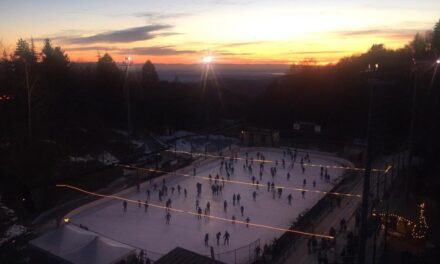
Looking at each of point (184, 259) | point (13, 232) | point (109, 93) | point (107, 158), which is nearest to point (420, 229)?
point (184, 259)

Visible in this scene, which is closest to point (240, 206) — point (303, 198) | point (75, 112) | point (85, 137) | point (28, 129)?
point (303, 198)

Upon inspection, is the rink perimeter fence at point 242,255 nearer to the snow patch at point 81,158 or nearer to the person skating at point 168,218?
the person skating at point 168,218

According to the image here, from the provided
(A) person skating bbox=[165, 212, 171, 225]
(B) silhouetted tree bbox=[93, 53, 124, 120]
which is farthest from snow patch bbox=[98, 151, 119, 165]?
(B) silhouetted tree bbox=[93, 53, 124, 120]

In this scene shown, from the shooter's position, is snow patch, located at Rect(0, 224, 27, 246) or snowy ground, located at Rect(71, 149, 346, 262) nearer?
snow patch, located at Rect(0, 224, 27, 246)

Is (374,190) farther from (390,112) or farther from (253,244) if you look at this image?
(390,112)

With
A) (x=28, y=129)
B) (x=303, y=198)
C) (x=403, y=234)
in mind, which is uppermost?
(x=28, y=129)

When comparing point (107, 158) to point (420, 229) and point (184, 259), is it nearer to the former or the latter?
point (184, 259)

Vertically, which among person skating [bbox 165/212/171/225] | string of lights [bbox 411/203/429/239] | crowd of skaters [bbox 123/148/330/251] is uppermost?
string of lights [bbox 411/203/429/239]

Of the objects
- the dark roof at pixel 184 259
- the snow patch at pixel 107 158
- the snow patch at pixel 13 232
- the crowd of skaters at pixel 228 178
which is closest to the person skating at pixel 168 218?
the crowd of skaters at pixel 228 178

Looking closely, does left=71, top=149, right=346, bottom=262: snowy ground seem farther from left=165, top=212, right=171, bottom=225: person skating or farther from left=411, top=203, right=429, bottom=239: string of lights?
left=411, top=203, right=429, bottom=239: string of lights
